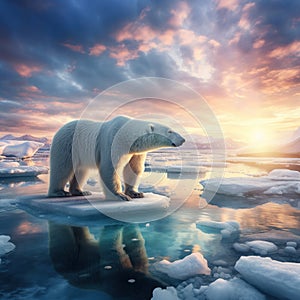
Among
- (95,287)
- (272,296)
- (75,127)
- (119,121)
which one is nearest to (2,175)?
(75,127)

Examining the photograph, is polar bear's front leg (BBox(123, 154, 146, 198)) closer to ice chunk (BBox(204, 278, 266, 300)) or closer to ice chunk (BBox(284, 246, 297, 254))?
ice chunk (BBox(284, 246, 297, 254))

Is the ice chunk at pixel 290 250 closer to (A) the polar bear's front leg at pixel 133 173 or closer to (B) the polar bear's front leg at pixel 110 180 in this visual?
(B) the polar bear's front leg at pixel 110 180

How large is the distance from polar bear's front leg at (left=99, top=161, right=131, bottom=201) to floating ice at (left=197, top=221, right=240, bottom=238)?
5.02ft

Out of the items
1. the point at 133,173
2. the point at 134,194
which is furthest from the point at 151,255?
the point at 133,173

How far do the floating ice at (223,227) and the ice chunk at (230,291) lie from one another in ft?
4.73

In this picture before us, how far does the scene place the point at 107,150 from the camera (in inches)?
185

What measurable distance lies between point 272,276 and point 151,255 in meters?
1.28

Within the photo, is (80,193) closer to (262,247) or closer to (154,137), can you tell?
(154,137)

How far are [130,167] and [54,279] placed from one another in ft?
10.7

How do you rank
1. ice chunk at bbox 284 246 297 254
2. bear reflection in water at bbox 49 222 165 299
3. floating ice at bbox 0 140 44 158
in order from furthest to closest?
1. floating ice at bbox 0 140 44 158
2. ice chunk at bbox 284 246 297 254
3. bear reflection in water at bbox 49 222 165 299

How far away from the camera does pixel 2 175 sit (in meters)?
11.6

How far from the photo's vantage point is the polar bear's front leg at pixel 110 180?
15.3 feet

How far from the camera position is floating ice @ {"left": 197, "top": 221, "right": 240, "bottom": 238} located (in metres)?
3.61

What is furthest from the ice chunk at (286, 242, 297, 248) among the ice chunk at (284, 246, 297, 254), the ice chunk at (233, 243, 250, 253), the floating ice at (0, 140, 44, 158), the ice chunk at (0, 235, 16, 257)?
the floating ice at (0, 140, 44, 158)
